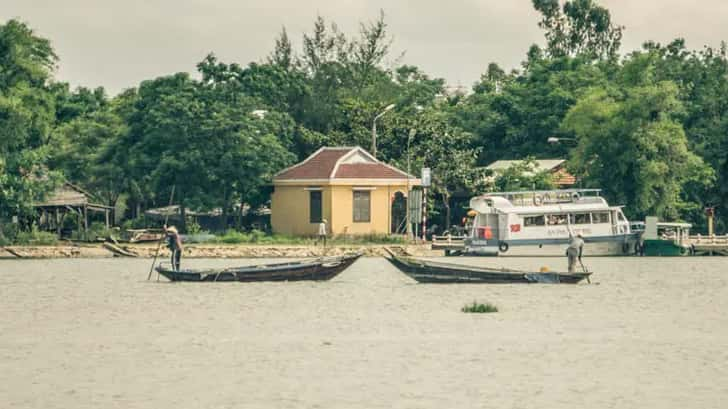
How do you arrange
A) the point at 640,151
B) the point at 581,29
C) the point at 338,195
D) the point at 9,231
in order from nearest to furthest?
the point at 9,231 → the point at 640,151 → the point at 338,195 → the point at 581,29

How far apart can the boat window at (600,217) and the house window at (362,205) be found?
36.9ft

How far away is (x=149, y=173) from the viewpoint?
67.8 meters

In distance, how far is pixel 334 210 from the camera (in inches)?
2611

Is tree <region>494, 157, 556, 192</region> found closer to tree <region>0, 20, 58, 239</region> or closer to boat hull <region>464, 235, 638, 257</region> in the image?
boat hull <region>464, 235, 638, 257</region>

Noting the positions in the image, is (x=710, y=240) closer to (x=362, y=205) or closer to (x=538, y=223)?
(x=538, y=223)

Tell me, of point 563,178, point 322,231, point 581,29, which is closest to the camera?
point 322,231

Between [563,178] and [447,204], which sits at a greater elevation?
[563,178]

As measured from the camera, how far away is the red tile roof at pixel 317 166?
67.1m

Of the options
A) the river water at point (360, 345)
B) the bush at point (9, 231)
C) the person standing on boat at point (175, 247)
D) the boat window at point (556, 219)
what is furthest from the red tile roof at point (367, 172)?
the person standing on boat at point (175, 247)

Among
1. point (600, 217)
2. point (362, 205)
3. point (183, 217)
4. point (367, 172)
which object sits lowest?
point (600, 217)

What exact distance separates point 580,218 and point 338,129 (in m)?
19.2

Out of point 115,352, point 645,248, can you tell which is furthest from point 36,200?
point 115,352

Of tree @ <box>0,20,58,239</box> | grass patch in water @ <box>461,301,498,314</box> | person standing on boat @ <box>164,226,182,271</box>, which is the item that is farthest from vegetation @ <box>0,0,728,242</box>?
grass patch in water @ <box>461,301,498,314</box>

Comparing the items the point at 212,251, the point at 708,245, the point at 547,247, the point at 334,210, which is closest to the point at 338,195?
the point at 334,210
